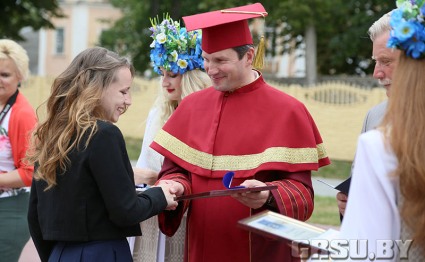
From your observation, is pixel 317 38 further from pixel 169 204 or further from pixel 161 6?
pixel 169 204

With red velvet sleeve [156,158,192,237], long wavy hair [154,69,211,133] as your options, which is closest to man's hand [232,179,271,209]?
red velvet sleeve [156,158,192,237]

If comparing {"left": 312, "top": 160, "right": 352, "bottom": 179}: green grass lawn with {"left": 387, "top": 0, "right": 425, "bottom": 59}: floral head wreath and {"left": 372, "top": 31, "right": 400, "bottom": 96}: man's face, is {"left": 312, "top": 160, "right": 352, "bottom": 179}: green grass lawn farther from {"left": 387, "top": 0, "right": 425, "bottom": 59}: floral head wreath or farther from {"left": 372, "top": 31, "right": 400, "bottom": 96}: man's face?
{"left": 387, "top": 0, "right": 425, "bottom": 59}: floral head wreath

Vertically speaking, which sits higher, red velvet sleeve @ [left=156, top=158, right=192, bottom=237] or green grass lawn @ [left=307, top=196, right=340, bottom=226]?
red velvet sleeve @ [left=156, top=158, right=192, bottom=237]

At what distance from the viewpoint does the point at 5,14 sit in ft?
86.4

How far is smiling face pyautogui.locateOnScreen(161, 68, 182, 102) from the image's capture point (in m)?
4.92

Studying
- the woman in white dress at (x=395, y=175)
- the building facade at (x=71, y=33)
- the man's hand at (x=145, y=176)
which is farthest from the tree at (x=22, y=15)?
the woman in white dress at (x=395, y=175)

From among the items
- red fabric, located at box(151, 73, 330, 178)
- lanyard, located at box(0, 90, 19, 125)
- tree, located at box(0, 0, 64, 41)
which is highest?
red fabric, located at box(151, 73, 330, 178)

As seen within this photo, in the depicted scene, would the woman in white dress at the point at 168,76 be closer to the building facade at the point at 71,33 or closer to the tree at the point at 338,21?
the tree at the point at 338,21

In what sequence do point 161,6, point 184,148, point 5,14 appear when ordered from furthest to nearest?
point 161,6 → point 5,14 → point 184,148

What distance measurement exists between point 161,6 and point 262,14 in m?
26.8

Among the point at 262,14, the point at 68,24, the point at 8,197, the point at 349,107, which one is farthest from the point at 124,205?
the point at 68,24

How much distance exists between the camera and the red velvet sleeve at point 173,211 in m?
4.07

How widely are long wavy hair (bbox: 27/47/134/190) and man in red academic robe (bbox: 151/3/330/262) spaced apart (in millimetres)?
529

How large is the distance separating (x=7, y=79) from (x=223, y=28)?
1.87 meters
